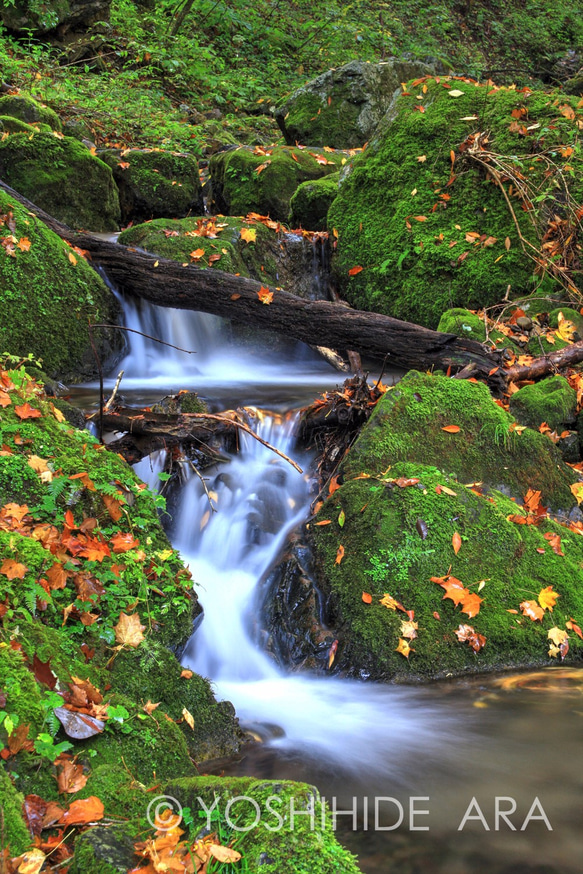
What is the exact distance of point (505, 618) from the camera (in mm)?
3949

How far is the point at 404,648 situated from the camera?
Result: 12.3 ft

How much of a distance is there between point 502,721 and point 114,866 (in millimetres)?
2268

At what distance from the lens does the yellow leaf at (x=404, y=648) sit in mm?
3736

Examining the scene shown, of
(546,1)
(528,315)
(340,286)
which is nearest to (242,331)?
(340,286)

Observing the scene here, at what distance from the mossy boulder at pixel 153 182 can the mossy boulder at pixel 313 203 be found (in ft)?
6.90

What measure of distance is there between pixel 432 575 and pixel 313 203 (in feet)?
23.2

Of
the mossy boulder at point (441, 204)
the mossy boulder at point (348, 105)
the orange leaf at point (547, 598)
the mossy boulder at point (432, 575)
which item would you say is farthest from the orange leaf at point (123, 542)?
the mossy boulder at point (348, 105)

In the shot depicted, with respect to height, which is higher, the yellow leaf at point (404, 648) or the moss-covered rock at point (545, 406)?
the moss-covered rock at point (545, 406)

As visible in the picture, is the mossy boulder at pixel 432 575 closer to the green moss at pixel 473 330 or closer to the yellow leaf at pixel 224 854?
the yellow leaf at pixel 224 854

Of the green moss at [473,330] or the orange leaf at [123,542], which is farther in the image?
the green moss at [473,330]

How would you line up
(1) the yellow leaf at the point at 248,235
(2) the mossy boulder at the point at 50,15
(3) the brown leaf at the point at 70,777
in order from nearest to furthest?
(3) the brown leaf at the point at 70,777 < (1) the yellow leaf at the point at 248,235 < (2) the mossy boulder at the point at 50,15

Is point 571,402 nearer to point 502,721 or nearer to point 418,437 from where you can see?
point 418,437

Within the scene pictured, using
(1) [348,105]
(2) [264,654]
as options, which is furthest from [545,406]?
(1) [348,105]

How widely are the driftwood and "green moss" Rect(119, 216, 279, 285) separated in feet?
1.65
